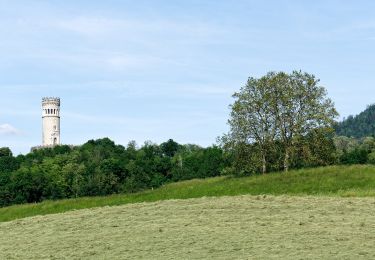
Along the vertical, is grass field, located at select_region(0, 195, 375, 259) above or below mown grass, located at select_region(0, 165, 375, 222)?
below

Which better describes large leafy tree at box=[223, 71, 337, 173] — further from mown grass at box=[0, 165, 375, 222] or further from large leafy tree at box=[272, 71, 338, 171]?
mown grass at box=[0, 165, 375, 222]

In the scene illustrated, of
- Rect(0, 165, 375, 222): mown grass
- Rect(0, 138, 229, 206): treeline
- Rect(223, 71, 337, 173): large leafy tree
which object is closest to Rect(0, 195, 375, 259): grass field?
Rect(0, 165, 375, 222): mown grass

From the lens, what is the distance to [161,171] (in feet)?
470

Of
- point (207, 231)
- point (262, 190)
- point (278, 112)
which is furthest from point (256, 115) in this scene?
point (207, 231)

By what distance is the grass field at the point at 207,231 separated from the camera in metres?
21.6

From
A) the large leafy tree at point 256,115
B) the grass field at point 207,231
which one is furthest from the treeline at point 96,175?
the grass field at point 207,231

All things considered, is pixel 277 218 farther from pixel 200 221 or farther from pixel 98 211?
pixel 98 211

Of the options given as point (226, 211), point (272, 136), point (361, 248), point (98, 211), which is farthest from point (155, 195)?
point (272, 136)

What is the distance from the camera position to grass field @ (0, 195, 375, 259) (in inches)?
850

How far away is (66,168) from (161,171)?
71.0 feet

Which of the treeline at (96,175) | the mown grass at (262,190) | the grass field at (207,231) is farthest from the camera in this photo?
the treeline at (96,175)

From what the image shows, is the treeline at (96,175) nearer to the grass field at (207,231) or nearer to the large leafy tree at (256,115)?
the large leafy tree at (256,115)

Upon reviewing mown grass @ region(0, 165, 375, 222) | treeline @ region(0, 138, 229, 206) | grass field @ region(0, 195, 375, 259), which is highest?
treeline @ region(0, 138, 229, 206)

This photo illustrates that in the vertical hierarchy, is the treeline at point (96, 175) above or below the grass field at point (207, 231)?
above
